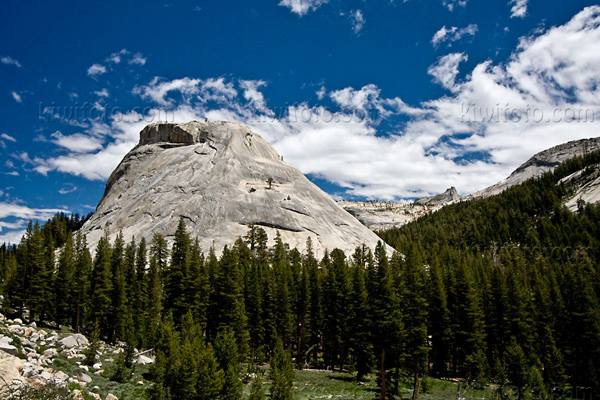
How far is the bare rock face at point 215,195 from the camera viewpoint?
316 ft

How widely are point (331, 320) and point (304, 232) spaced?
48636 millimetres

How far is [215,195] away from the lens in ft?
339

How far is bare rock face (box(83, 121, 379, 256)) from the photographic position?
96350 millimetres

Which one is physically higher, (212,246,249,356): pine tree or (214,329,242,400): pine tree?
(212,246,249,356): pine tree

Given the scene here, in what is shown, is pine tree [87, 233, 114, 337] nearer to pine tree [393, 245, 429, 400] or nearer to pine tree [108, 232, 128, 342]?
pine tree [108, 232, 128, 342]

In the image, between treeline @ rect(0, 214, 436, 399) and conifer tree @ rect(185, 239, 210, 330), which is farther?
conifer tree @ rect(185, 239, 210, 330)

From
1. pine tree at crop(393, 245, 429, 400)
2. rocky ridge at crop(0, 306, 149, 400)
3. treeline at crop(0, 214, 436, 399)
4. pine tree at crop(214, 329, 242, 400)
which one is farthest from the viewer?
treeline at crop(0, 214, 436, 399)

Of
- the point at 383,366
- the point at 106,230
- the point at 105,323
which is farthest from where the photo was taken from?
the point at 106,230

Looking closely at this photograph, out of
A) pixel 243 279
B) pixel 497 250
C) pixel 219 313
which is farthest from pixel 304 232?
pixel 497 250

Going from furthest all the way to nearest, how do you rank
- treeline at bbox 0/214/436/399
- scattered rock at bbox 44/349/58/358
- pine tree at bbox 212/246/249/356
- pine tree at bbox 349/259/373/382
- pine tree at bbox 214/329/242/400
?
pine tree at bbox 212/246/249/356 → pine tree at bbox 349/259/373/382 → treeline at bbox 0/214/436/399 → scattered rock at bbox 44/349/58/358 → pine tree at bbox 214/329/242/400

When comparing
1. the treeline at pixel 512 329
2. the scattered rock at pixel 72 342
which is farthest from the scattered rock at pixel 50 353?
the treeline at pixel 512 329

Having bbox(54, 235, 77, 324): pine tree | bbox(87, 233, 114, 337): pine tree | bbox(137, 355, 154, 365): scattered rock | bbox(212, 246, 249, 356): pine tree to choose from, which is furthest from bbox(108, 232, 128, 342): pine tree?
bbox(212, 246, 249, 356): pine tree

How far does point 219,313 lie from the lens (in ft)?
168

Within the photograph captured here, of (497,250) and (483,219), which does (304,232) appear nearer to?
(497,250)
